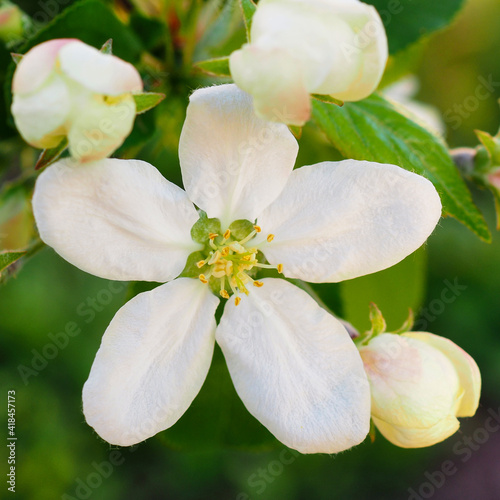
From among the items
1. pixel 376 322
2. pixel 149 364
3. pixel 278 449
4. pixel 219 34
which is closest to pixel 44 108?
pixel 149 364

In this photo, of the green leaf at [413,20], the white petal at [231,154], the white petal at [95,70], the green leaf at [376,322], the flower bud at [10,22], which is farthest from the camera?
the green leaf at [413,20]

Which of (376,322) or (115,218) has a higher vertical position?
(115,218)

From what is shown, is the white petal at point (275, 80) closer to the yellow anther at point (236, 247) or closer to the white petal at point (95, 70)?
the white petal at point (95, 70)

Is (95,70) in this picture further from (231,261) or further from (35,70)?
(231,261)

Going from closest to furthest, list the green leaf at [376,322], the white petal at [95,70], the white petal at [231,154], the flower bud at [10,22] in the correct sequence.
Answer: the white petal at [95,70]
the white petal at [231,154]
the green leaf at [376,322]
the flower bud at [10,22]

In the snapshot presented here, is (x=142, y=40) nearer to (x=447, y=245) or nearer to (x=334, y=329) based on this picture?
(x=334, y=329)

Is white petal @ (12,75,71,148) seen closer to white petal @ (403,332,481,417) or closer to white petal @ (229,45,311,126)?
white petal @ (229,45,311,126)

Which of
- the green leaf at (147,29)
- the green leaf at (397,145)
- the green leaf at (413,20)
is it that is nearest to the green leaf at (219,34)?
the green leaf at (147,29)
